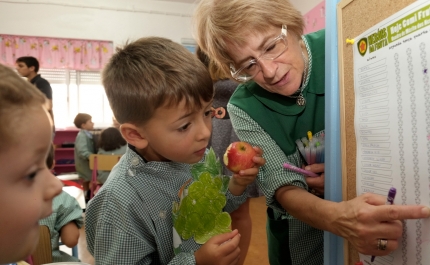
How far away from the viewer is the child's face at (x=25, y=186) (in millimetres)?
567

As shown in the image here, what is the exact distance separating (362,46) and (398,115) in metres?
0.18

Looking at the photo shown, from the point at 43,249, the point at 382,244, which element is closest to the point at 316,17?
the point at 43,249

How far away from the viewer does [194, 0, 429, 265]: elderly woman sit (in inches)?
39.4

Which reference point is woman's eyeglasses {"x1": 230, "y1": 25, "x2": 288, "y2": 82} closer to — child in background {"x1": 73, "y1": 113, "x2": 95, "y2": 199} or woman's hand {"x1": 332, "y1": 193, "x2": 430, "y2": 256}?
woman's hand {"x1": 332, "y1": 193, "x2": 430, "y2": 256}

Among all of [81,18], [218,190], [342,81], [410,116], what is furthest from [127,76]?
[81,18]

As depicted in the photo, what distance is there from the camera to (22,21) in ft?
18.4

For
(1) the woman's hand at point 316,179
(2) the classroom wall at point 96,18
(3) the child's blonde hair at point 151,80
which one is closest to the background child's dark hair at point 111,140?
(2) the classroom wall at point 96,18

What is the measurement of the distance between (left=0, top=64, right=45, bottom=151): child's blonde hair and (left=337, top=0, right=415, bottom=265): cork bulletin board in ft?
2.11

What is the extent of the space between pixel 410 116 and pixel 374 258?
30cm

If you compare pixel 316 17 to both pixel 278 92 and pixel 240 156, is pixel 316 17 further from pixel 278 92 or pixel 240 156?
pixel 240 156

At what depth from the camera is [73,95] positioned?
6258 millimetres

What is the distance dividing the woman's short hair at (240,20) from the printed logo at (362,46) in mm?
328

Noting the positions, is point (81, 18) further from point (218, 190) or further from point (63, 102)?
point (218, 190)

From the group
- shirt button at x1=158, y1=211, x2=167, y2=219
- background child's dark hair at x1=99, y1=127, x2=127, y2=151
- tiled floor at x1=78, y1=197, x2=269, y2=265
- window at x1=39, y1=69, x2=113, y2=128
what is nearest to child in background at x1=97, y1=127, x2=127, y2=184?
background child's dark hair at x1=99, y1=127, x2=127, y2=151
